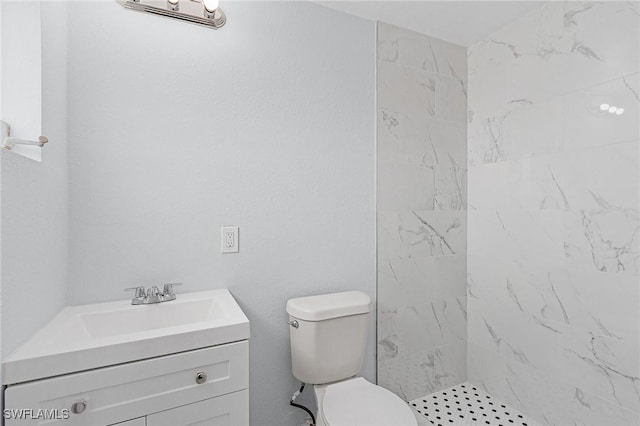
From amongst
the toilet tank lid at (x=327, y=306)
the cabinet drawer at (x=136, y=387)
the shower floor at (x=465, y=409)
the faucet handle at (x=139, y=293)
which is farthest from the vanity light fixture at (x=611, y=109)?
the faucet handle at (x=139, y=293)

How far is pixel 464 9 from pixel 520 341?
191 cm

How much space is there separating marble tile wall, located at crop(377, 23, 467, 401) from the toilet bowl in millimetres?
473

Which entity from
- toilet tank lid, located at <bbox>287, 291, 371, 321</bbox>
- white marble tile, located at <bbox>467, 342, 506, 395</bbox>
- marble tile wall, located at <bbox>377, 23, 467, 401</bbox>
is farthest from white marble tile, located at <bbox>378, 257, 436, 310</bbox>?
white marble tile, located at <bbox>467, 342, 506, 395</bbox>

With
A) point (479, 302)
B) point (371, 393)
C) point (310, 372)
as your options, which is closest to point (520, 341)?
point (479, 302)

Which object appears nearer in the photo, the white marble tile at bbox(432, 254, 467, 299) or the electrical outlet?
the electrical outlet

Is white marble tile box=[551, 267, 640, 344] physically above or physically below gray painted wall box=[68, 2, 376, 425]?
below

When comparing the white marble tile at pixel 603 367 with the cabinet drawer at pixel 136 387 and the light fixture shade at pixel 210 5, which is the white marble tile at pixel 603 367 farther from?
the light fixture shade at pixel 210 5

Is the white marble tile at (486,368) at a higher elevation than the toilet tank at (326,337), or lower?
lower

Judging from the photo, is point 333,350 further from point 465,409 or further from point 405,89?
point 405,89

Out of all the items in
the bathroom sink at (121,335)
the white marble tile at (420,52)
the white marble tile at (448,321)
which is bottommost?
the white marble tile at (448,321)

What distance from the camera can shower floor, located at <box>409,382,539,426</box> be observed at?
6.09 feet

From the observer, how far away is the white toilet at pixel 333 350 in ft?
4.77

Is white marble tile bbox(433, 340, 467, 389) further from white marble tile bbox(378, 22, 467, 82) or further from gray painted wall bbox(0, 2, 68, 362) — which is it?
gray painted wall bbox(0, 2, 68, 362)

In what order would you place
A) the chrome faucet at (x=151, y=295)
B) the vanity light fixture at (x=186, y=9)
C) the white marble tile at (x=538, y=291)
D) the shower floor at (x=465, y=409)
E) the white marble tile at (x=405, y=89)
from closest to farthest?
the vanity light fixture at (x=186, y=9) < the chrome faucet at (x=151, y=295) < the white marble tile at (x=538, y=291) < the shower floor at (x=465, y=409) < the white marble tile at (x=405, y=89)
